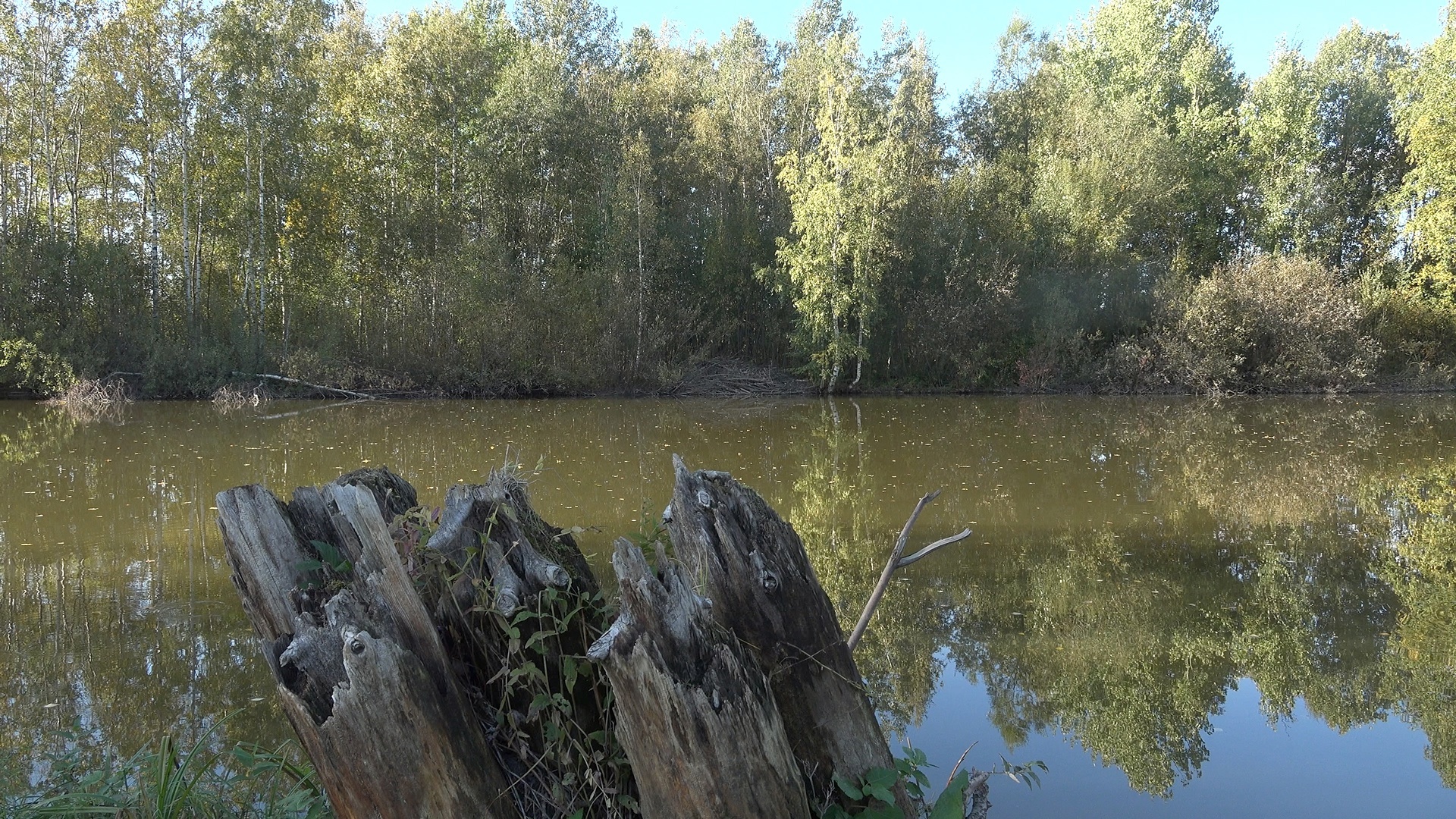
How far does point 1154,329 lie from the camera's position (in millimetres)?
27922

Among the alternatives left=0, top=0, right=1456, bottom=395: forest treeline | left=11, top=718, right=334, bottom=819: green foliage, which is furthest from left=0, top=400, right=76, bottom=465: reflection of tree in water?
left=11, top=718, right=334, bottom=819: green foliage

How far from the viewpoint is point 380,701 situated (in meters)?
2.25

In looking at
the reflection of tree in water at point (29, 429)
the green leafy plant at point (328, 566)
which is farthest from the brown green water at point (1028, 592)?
the green leafy plant at point (328, 566)

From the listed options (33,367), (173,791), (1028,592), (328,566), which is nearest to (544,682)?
(328,566)

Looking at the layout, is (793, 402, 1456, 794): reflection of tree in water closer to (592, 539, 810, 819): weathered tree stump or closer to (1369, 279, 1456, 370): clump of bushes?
(592, 539, 810, 819): weathered tree stump

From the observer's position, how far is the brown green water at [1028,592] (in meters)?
4.26

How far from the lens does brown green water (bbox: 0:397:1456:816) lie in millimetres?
4258

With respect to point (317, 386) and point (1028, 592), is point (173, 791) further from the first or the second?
point (317, 386)

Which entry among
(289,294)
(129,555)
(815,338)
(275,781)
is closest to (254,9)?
(289,294)

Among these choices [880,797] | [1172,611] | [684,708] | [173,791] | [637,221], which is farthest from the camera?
[637,221]

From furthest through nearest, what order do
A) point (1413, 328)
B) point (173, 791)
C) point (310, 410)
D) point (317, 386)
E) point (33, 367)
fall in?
1. point (1413, 328)
2. point (317, 386)
3. point (33, 367)
4. point (310, 410)
5. point (173, 791)

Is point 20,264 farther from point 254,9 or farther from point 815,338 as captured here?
point 815,338

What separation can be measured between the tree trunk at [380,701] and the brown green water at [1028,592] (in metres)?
0.78

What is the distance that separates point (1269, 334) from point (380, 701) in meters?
29.8
